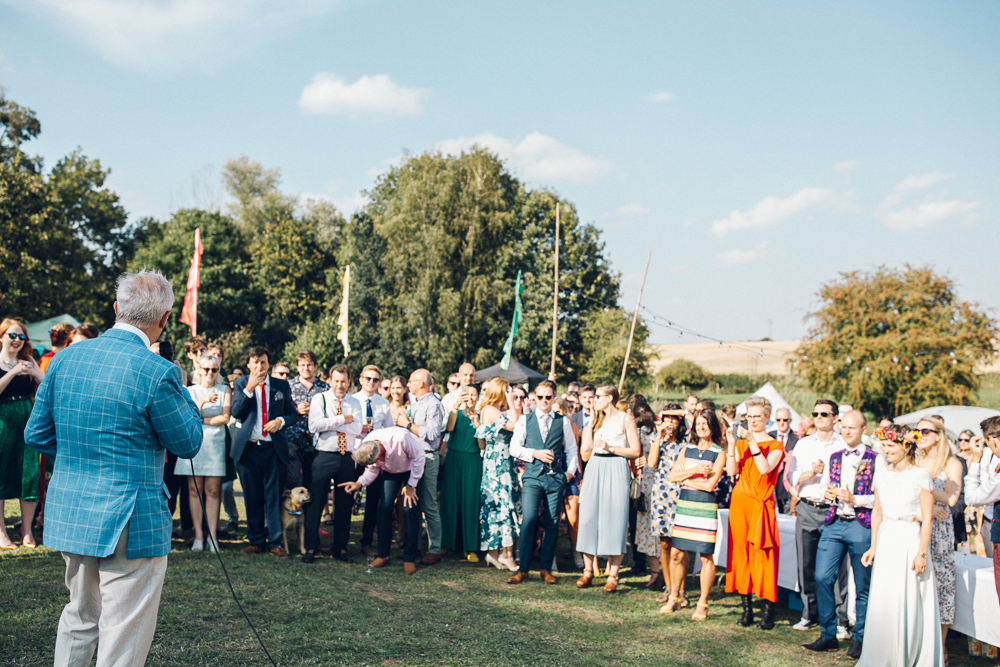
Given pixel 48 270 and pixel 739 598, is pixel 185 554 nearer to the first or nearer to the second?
pixel 739 598

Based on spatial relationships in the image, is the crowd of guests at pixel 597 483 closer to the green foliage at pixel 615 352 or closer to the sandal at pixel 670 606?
the sandal at pixel 670 606

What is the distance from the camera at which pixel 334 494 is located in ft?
22.9

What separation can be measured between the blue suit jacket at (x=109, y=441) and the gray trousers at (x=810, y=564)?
500cm

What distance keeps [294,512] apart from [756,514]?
430 centimetres

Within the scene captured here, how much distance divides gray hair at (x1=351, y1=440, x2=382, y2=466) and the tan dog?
0.74m

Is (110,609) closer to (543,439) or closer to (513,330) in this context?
(543,439)

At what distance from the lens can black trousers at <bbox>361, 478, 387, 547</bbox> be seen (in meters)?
→ 7.04

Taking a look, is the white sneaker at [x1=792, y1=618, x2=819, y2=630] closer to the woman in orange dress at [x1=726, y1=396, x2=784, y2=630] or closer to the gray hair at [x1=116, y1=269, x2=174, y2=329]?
the woman in orange dress at [x1=726, y1=396, x2=784, y2=630]

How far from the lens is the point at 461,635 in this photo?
16.7 feet

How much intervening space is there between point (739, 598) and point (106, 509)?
6.09 m

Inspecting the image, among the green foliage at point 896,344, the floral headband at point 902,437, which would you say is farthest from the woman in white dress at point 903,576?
the green foliage at point 896,344

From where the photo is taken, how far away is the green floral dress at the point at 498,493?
294 inches

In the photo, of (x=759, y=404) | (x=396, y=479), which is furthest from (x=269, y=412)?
(x=759, y=404)

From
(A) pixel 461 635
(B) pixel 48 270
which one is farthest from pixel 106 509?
(B) pixel 48 270
